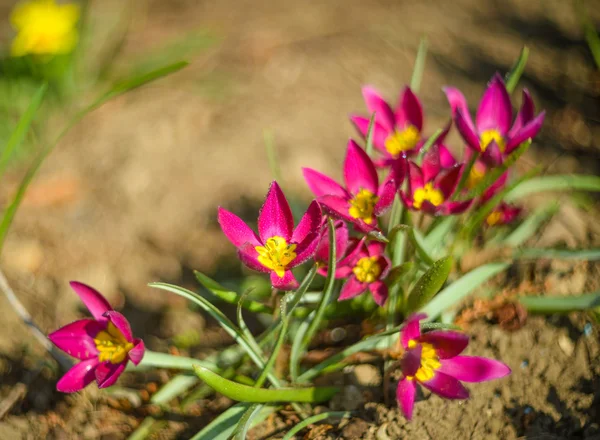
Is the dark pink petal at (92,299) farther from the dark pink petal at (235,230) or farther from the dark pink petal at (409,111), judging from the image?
the dark pink petal at (409,111)

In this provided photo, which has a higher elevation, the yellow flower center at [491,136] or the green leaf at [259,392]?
the yellow flower center at [491,136]

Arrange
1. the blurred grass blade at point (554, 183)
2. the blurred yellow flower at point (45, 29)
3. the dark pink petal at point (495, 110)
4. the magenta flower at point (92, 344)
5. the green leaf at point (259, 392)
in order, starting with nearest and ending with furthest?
the green leaf at point (259, 392)
the magenta flower at point (92, 344)
the dark pink petal at point (495, 110)
the blurred grass blade at point (554, 183)
the blurred yellow flower at point (45, 29)

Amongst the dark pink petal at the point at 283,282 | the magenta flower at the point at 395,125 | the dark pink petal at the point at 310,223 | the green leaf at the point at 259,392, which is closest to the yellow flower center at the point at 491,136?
the magenta flower at the point at 395,125

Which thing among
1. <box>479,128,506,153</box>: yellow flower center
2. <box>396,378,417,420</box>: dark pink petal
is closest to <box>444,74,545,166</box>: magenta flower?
<box>479,128,506,153</box>: yellow flower center

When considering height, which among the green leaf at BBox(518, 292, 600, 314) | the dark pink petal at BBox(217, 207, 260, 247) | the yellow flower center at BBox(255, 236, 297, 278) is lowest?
the green leaf at BBox(518, 292, 600, 314)

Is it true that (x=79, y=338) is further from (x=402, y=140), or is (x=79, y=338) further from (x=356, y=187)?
(x=402, y=140)

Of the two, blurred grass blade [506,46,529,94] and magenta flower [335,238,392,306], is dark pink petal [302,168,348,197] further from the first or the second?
blurred grass blade [506,46,529,94]
